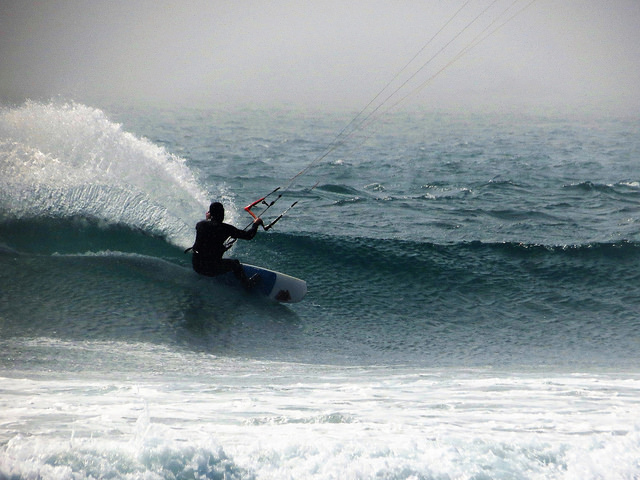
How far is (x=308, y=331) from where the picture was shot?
812 cm

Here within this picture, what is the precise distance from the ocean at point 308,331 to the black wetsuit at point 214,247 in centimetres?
37

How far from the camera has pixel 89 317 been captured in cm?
779

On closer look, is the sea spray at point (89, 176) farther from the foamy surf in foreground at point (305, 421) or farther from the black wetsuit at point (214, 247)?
the foamy surf in foreground at point (305, 421)

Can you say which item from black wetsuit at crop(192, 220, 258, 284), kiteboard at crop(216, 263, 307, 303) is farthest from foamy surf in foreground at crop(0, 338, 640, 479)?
kiteboard at crop(216, 263, 307, 303)

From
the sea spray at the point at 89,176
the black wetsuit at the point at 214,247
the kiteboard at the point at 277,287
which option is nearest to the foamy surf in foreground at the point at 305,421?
the black wetsuit at the point at 214,247

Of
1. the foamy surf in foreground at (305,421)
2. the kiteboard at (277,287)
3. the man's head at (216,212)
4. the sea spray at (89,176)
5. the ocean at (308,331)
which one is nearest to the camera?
the foamy surf in foreground at (305,421)

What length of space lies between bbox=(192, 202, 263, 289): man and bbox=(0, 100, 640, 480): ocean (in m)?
0.35

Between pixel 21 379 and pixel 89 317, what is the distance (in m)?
1.91

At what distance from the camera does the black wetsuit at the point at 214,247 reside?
8344 millimetres

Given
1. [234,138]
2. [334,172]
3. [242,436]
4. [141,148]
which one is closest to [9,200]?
[141,148]

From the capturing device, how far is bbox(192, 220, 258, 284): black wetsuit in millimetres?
8344

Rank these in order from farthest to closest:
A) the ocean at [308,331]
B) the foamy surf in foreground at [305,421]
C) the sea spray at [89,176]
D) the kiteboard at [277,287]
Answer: the sea spray at [89,176], the kiteboard at [277,287], the ocean at [308,331], the foamy surf in foreground at [305,421]

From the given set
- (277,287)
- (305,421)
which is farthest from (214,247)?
(305,421)

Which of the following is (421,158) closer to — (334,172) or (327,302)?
(334,172)
